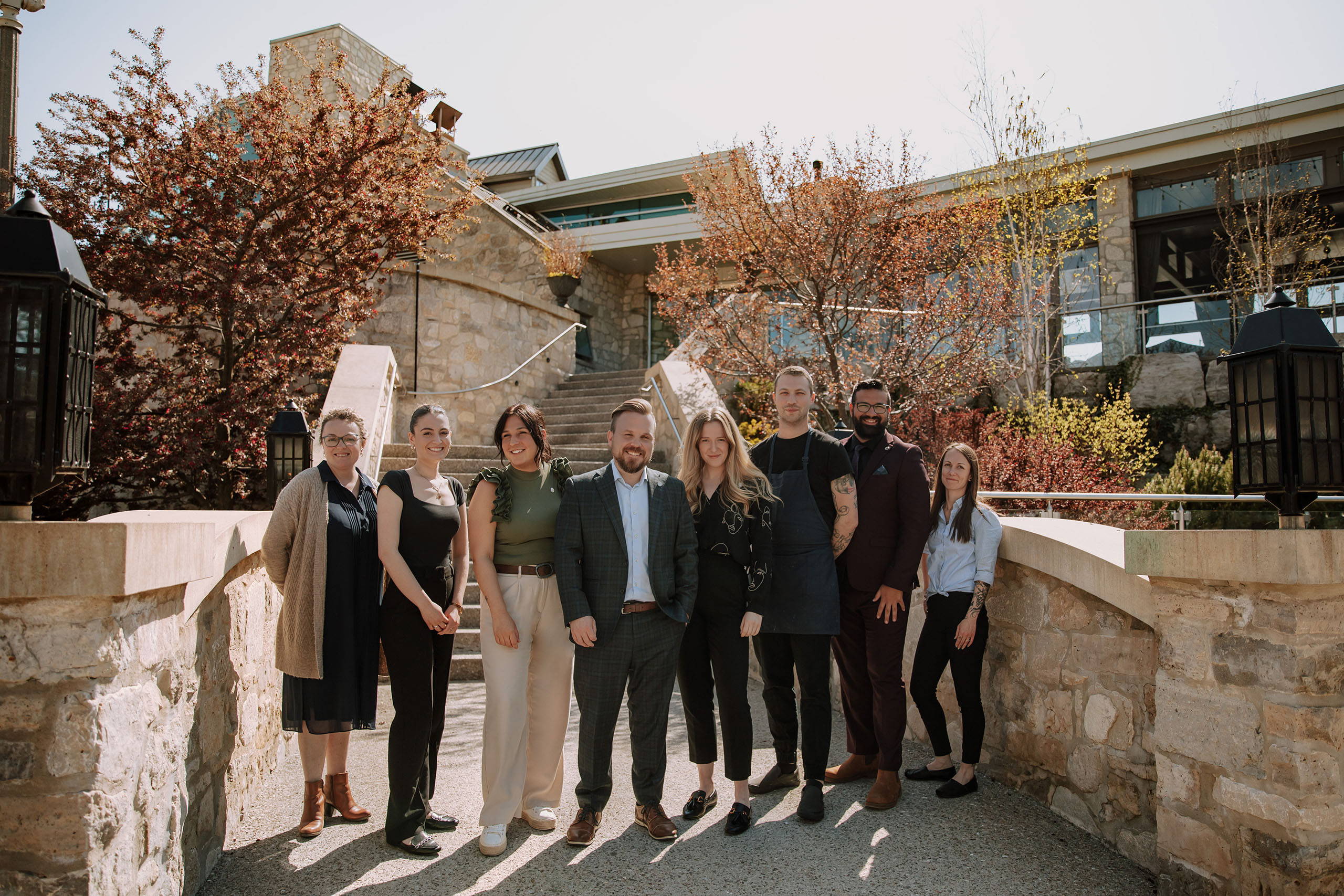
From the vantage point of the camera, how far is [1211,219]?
44.3ft

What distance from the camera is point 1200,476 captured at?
27.8 ft

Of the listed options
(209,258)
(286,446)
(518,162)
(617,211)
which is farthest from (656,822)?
(518,162)

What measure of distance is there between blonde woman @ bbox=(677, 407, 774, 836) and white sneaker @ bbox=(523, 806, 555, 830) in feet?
1.83

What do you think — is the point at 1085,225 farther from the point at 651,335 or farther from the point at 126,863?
the point at 126,863

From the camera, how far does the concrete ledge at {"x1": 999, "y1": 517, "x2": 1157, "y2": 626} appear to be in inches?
117

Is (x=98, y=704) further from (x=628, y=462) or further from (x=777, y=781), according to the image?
(x=777, y=781)

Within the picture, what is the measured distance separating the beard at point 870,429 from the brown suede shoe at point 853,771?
1.53 m

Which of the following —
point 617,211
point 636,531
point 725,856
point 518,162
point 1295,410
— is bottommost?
point 725,856

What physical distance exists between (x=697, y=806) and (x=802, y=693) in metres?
0.66

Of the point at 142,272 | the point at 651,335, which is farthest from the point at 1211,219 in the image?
the point at 142,272

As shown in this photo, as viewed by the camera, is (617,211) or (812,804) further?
(617,211)

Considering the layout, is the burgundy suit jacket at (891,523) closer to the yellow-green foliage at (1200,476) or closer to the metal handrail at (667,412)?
the metal handrail at (667,412)

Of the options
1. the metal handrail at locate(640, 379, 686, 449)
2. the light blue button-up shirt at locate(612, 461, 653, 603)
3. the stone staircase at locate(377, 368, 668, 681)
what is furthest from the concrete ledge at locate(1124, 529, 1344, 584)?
the metal handrail at locate(640, 379, 686, 449)

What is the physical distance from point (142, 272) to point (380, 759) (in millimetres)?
5757
